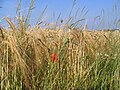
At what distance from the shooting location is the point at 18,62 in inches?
85.4

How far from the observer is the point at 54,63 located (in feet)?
7.84

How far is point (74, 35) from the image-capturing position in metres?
2.78

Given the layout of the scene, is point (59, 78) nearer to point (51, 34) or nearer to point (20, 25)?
point (20, 25)

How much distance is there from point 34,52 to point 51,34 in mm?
701

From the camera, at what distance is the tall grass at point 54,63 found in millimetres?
2225

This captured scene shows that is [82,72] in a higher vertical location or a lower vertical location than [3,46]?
lower

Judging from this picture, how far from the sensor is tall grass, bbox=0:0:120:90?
2.22 meters

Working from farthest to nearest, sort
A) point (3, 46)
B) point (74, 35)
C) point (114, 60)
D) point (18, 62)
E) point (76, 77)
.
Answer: point (114, 60) < point (74, 35) < point (76, 77) < point (3, 46) < point (18, 62)

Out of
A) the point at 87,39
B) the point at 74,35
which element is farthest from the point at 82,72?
the point at 87,39

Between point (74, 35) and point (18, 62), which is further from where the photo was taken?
point (74, 35)

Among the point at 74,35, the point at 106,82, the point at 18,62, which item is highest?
the point at 74,35

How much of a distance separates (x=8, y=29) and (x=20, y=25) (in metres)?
0.14

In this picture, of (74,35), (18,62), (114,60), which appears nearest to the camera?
(18,62)

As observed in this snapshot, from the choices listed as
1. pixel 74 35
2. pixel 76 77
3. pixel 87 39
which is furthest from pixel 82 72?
pixel 87 39
